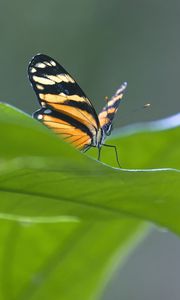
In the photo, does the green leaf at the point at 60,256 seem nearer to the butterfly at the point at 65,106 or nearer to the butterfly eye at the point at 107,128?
the butterfly at the point at 65,106

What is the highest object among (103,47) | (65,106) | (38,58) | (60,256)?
(38,58)

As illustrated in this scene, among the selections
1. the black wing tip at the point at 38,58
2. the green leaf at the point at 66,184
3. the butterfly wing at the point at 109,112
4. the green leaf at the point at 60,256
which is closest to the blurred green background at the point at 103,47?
the butterfly wing at the point at 109,112

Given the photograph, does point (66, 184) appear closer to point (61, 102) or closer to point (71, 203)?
point (71, 203)

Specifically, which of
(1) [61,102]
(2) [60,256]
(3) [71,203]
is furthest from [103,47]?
(3) [71,203]

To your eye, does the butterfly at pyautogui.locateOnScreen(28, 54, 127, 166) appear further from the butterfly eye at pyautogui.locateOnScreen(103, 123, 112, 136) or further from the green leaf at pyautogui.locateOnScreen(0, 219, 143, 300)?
the green leaf at pyautogui.locateOnScreen(0, 219, 143, 300)

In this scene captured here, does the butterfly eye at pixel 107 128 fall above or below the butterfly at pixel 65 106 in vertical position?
below

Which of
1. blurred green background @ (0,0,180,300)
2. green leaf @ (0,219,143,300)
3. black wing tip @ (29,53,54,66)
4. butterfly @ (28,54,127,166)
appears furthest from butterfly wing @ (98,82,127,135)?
blurred green background @ (0,0,180,300)

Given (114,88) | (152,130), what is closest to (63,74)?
(152,130)

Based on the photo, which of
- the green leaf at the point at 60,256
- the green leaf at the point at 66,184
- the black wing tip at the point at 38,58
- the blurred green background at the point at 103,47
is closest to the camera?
the green leaf at the point at 66,184

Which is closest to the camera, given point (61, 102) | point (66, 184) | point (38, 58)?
point (66, 184)

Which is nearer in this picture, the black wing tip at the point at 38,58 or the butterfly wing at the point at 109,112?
the black wing tip at the point at 38,58
